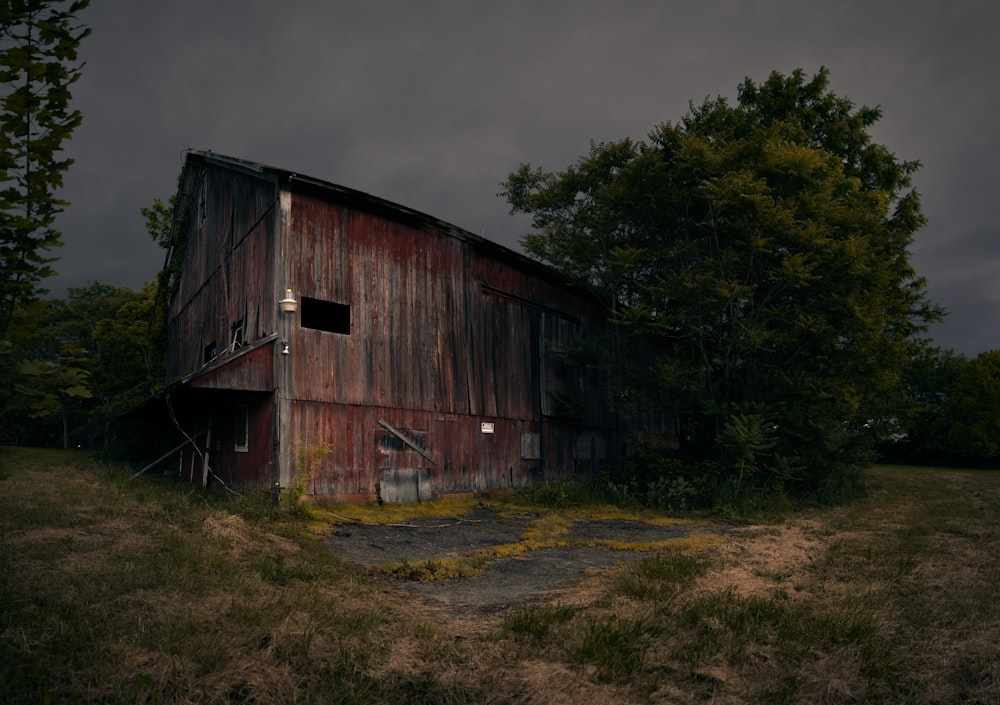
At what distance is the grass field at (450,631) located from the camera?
468 centimetres

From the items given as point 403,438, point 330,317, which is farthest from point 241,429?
point 403,438

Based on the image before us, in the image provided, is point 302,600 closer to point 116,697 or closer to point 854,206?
point 116,697

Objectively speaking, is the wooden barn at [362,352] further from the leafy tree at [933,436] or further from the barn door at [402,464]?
the leafy tree at [933,436]

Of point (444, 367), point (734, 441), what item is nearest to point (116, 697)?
point (444, 367)

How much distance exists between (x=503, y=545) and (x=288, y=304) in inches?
288

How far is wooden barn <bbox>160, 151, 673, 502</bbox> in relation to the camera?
1537 cm

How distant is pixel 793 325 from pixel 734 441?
175 inches

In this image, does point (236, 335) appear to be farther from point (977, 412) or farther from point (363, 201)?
point (977, 412)

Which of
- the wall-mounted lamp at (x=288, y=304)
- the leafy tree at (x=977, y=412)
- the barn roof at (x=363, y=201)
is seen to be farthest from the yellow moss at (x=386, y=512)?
the leafy tree at (x=977, y=412)

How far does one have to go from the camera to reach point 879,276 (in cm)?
2091

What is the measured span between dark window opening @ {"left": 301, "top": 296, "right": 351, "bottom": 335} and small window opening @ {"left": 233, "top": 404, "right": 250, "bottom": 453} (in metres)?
2.63

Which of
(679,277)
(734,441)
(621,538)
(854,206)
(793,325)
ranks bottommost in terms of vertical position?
(621,538)

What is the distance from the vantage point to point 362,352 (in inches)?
657

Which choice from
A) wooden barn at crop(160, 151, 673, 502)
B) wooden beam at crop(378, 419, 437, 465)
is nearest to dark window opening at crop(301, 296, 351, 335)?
wooden barn at crop(160, 151, 673, 502)
